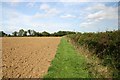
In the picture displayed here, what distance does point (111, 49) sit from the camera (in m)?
10.1

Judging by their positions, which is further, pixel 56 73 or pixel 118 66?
pixel 56 73

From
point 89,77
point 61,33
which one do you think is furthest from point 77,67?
point 61,33

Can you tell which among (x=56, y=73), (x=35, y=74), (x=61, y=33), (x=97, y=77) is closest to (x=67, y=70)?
(x=56, y=73)

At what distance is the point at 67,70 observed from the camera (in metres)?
11.5

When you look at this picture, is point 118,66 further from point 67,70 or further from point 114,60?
point 67,70

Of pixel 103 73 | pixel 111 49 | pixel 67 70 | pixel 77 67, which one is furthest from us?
pixel 77 67

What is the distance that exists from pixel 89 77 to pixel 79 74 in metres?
0.92

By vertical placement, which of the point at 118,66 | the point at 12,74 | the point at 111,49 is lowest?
the point at 12,74

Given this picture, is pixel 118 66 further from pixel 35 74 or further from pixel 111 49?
pixel 35 74

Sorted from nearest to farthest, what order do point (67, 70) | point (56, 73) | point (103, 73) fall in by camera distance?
point (103, 73)
point (56, 73)
point (67, 70)

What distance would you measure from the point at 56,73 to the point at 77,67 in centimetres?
192

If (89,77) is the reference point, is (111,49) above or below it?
above

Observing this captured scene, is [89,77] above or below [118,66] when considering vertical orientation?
below

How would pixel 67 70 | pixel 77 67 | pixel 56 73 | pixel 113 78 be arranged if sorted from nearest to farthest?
pixel 113 78 < pixel 56 73 < pixel 67 70 < pixel 77 67
